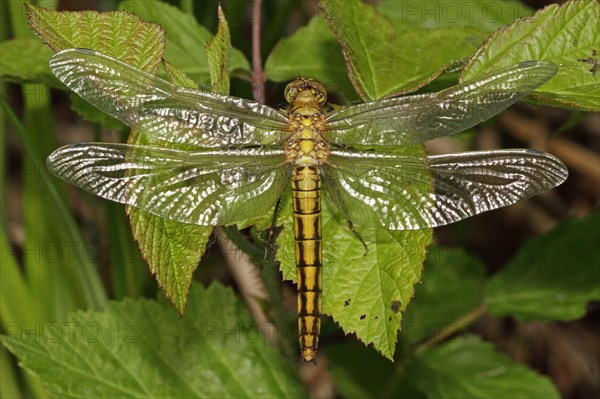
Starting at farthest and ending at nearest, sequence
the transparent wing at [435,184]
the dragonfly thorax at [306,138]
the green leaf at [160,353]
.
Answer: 1. the green leaf at [160,353]
2. the dragonfly thorax at [306,138]
3. the transparent wing at [435,184]

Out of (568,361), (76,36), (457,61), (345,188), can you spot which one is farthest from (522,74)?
(568,361)

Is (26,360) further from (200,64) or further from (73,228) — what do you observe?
(200,64)

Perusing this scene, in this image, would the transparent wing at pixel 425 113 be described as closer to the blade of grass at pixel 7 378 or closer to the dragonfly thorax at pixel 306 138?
the dragonfly thorax at pixel 306 138

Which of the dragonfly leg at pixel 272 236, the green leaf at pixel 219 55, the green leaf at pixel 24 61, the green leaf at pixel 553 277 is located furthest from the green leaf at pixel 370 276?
the green leaf at pixel 553 277

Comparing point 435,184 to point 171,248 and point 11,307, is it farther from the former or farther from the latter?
point 11,307

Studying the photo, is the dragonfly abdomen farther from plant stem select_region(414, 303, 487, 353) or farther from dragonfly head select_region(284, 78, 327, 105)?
plant stem select_region(414, 303, 487, 353)

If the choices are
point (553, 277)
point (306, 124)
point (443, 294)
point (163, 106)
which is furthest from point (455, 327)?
point (163, 106)
